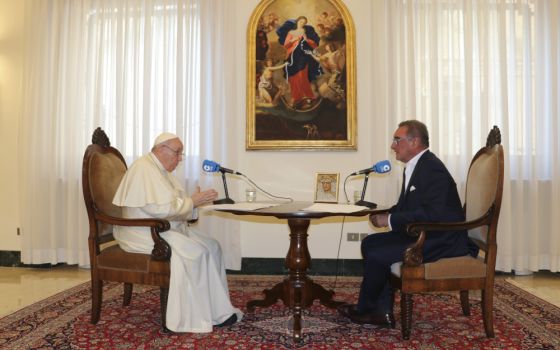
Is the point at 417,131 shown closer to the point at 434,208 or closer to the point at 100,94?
the point at 434,208

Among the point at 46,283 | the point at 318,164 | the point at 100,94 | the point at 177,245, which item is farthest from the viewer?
the point at 100,94

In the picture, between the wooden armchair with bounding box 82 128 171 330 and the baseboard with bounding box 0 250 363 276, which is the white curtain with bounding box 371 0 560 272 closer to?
the baseboard with bounding box 0 250 363 276

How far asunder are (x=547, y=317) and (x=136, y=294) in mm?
3396

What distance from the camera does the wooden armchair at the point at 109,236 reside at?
126 inches

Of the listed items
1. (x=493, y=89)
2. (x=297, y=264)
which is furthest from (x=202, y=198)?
(x=493, y=89)

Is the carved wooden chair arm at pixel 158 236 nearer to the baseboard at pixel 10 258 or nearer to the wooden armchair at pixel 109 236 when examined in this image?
the wooden armchair at pixel 109 236

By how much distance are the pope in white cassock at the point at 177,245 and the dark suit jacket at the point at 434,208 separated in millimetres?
1299

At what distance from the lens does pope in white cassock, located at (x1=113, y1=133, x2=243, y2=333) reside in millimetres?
3211

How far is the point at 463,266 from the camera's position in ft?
10.1

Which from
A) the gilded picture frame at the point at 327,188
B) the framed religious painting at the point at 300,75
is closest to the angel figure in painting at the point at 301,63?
the framed religious painting at the point at 300,75

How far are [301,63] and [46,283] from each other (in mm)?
3555

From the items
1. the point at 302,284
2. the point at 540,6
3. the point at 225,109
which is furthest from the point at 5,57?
the point at 540,6

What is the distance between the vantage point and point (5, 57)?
19.7 feet

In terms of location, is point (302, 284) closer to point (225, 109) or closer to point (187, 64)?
point (225, 109)
